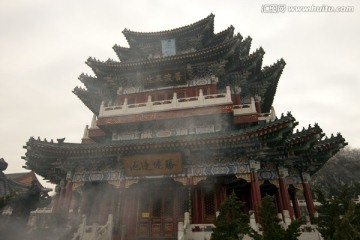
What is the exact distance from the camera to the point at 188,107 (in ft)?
44.0

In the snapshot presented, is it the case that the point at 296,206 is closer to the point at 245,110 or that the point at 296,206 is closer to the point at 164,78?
the point at 245,110

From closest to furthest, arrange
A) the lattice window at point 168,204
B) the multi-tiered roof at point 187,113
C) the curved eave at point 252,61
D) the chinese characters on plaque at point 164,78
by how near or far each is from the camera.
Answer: the multi-tiered roof at point 187,113 < the lattice window at point 168,204 < the curved eave at point 252,61 < the chinese characters on plaque at point 164,78

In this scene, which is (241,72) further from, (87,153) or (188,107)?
(87,153)

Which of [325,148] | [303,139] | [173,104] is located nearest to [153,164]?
[173,104]

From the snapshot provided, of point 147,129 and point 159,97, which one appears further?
Result: point 159,97

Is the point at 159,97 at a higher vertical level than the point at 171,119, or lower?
higher

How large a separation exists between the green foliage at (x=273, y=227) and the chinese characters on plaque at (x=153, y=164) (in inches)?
215

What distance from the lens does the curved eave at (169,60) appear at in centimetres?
1470

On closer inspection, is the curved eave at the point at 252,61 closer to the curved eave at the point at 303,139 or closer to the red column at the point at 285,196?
the curved eave at the point at 303,139

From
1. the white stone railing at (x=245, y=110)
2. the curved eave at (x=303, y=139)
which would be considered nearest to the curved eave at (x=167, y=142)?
the curved eave at (x=303, y=139)

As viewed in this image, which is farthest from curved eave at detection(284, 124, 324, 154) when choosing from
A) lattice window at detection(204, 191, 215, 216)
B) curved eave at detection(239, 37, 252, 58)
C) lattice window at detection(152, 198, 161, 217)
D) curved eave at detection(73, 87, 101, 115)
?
curved eave at detection(73, 87, 101, 115)

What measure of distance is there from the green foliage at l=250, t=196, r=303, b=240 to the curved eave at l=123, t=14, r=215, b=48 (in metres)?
13.7

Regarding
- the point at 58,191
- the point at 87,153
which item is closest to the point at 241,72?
the point at 87,153

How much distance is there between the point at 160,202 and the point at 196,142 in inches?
158
